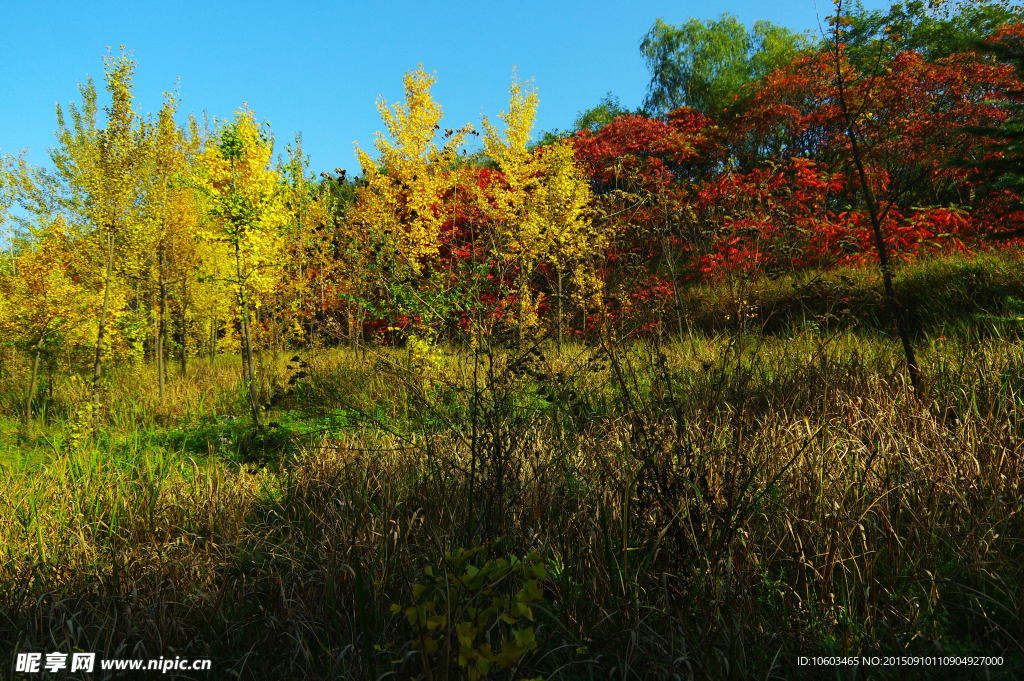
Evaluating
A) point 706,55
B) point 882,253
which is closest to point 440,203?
point 882,253

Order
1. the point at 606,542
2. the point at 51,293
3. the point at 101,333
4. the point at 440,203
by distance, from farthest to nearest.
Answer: the point at 440,203, the point at 51,293, the point at 101,333, the point at 606,542

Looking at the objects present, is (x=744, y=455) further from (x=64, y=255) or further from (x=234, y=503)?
(x=64, y=255)

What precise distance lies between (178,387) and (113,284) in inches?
82.0

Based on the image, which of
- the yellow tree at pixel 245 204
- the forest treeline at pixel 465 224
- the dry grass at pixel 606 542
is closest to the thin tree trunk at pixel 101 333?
the forest treeline at pixel 465 224

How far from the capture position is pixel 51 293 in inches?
271

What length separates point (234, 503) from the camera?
324 cm

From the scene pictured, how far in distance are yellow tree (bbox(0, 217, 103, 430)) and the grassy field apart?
3.70 metres

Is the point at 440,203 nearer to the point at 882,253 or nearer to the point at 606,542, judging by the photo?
the point at 882,253

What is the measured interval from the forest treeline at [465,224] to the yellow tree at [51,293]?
0.03 metres

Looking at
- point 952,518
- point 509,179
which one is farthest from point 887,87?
point 952,518

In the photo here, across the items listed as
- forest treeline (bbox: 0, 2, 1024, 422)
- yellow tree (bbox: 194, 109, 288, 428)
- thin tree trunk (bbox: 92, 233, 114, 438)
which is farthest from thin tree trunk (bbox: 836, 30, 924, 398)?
thin tree trunk (bbox: 92, 233, 114, 438)

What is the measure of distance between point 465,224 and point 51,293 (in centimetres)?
847

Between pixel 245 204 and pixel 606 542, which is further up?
pixel 245 204

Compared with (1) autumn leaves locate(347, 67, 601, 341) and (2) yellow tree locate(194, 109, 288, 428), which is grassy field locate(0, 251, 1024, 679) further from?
(2) yellow tree locate(194, 109, 288, 428)
